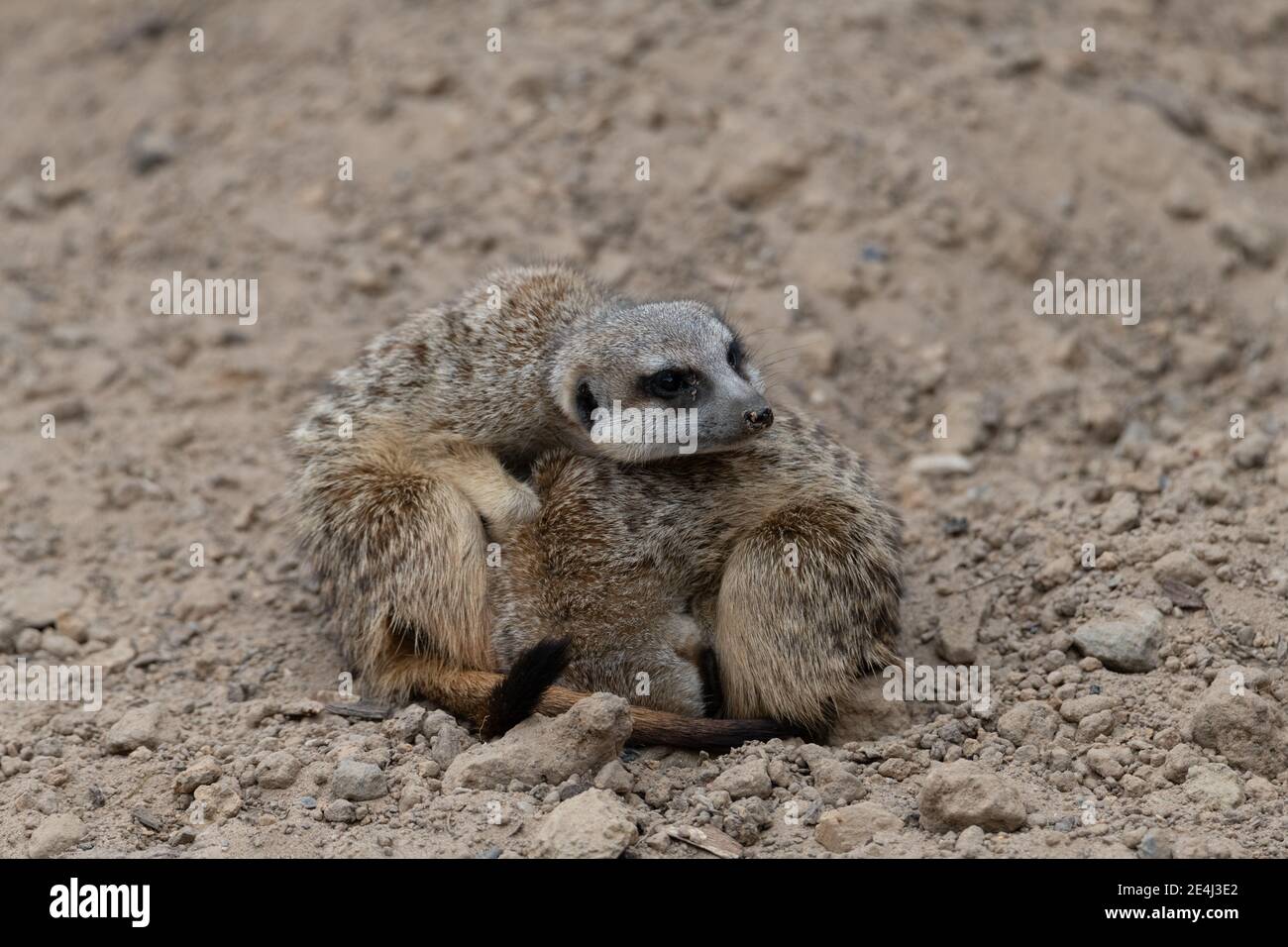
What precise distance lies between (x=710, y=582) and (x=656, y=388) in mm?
664

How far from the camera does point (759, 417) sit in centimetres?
Result: 411

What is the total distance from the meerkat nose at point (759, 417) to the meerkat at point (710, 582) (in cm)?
14

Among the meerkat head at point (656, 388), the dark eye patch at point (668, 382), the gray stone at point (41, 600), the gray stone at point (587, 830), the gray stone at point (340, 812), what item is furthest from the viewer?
the gray stone at point (41, 600)

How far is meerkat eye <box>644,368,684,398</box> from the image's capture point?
4309 mm

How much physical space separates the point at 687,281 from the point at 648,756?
2969 millimetres

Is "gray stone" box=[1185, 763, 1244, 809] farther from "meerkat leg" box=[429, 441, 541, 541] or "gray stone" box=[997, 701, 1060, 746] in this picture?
"meerkat leg" box=[429, 441, 541, 541]

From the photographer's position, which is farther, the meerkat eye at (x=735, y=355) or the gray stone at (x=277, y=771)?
the meerkat eye at (x=735, y=355)

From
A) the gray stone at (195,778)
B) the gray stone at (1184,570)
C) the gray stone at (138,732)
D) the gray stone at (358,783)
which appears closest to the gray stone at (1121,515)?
the gray stone at (1184,570)

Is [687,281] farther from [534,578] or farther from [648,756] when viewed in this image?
[648,756]

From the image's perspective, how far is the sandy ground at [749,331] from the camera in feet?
12.7

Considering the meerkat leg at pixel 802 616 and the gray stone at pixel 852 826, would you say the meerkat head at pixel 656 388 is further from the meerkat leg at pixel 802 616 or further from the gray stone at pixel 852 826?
the gray stone at pixel 852 826

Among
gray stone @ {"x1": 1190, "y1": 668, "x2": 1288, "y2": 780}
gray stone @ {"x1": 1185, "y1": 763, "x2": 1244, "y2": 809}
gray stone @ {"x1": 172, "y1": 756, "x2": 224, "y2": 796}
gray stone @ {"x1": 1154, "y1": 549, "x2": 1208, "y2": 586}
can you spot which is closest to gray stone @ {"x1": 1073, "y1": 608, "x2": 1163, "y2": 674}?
gray stone @ {"x1": 1154, "y1": 549, "x2": 1208, "y2": 586}

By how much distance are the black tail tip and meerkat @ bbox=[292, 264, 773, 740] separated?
12cm
